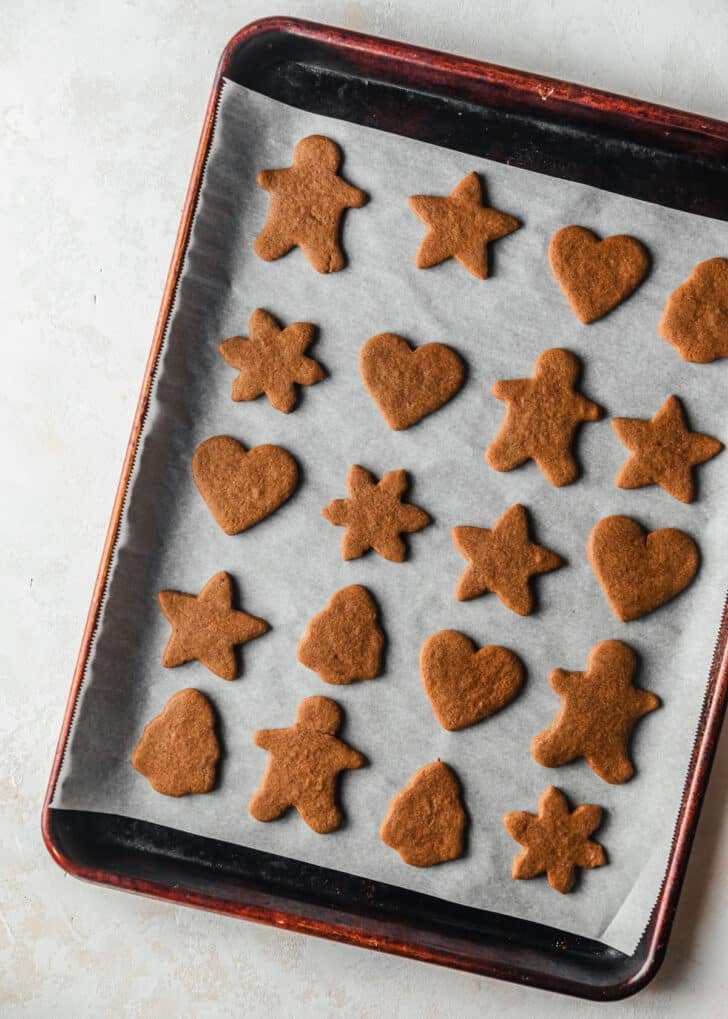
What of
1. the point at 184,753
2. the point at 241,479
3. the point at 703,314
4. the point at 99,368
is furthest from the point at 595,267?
the point at 184,753

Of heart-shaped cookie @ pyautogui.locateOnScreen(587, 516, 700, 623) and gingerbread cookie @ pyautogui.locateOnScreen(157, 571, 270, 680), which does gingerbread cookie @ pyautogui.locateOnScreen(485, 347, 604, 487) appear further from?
gingerbread cookie @ pyautogui.locateOnScreen(157, 571, 270, 680)

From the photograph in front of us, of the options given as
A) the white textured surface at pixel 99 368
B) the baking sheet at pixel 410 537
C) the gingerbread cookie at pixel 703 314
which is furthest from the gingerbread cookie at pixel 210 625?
the gingerbread cookie at pixel 703 314

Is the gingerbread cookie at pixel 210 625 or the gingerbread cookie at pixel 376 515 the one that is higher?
the gingerbread cookie at pixel 376 515

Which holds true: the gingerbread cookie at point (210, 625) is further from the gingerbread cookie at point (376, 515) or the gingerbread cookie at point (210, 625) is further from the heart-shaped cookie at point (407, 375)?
the heart-shaped cookie at point (407, 375)

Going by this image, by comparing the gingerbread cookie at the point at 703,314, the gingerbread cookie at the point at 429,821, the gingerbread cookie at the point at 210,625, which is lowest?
the gingerbread cookie at the point at 429,821

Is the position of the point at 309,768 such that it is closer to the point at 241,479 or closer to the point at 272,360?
the point at 241,479

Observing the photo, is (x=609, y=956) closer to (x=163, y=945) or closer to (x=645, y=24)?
(x=163, y=945)
